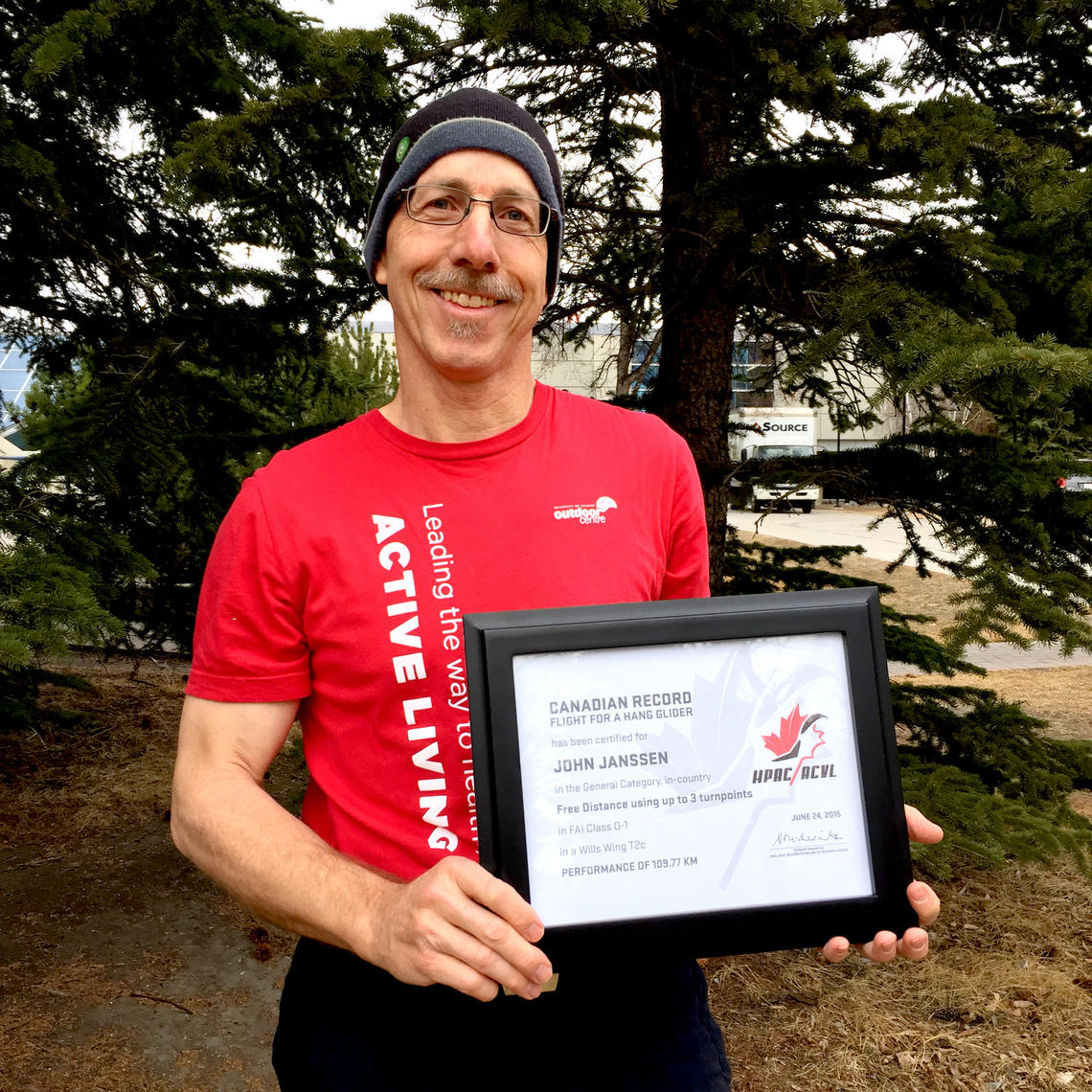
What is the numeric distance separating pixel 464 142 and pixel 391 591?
2.82 feet

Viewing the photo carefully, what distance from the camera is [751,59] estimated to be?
3047 millimetres

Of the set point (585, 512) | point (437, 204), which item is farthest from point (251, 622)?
point (437, 204)

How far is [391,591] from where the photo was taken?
162 cm

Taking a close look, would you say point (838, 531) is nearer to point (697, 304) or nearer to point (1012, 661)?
point (1012, 661)

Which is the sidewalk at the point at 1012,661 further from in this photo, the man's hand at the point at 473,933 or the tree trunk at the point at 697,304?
the man's hand at the point at 473,933

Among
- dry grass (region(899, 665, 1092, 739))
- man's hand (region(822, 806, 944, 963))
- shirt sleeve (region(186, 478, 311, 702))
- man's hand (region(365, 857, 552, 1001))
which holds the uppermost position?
shirt sleeve (region(186, 478, 311, 702))

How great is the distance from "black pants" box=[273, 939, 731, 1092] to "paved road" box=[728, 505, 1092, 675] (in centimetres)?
690

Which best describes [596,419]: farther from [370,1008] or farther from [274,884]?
[370,1008]

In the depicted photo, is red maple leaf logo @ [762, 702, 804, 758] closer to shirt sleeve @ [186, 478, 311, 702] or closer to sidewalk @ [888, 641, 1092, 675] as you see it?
shirt sleeve @ [186, 478, 311, 702]

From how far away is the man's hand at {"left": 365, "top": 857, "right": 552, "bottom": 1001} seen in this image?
47.3 inches

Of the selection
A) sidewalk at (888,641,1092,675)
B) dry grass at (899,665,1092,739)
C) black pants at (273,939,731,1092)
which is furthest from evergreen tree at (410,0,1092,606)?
sidewalk at (888,641,1092,675)

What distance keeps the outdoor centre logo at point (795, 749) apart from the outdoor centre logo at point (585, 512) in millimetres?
531

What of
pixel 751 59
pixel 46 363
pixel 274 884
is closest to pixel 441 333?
pixel 274 884

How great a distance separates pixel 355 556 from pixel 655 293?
368cm
